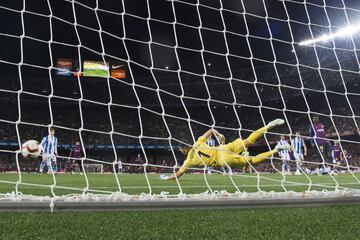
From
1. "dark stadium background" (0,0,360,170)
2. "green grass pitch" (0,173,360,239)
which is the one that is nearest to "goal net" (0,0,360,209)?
"dark stadium background" (0,0,360,170)

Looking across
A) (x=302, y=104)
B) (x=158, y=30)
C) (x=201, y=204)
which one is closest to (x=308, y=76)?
(x=302, y=104)

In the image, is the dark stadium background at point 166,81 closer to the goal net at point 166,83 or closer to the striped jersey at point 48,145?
the goal net at point 166,83

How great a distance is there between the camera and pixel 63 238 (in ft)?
5.82

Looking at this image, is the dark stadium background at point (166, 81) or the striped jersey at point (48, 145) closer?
the striped jersey at point (48, 145)

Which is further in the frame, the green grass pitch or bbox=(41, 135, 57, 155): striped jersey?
bbox=(41, 135, 57, 155): striped jersey

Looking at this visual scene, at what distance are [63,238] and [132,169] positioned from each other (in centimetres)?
2116

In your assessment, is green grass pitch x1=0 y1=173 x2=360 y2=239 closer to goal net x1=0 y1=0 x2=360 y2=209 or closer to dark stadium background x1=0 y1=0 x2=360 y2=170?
goal net x1=0 y1=0 x2=360 y2=209

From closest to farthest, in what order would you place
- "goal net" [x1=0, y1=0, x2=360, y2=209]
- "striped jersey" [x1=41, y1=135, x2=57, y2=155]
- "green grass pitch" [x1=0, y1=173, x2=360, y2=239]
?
1. "green grass pitch" [x1=0, y1=173, x2=360, y2=239]
2. "striped jersey" [x1=41, y1=135, x2=57, y2=155]
3. "goal net" [x1=0, y1=0, x2=360, y2=209]

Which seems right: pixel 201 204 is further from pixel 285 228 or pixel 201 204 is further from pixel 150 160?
pixel 150 160

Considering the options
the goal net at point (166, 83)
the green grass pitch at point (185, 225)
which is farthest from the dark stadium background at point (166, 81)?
the green grass pitch at point (185, 225)

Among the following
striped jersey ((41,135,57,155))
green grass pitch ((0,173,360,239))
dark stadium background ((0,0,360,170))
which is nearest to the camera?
green grass pitch ((0,173,360,239))

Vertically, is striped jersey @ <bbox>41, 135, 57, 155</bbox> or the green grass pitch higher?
the green grass pitch

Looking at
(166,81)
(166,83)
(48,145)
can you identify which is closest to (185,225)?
(48,145)

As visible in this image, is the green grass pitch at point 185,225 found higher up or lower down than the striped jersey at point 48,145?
higher up
